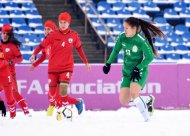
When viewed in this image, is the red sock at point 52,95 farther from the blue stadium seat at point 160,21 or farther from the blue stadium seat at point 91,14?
the blue stadium seat at point 160,21

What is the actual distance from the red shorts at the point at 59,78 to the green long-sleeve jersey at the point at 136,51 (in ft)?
4.92

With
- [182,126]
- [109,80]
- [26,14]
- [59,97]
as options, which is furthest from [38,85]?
[26,14]

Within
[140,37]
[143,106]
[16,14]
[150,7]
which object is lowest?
[143,106]

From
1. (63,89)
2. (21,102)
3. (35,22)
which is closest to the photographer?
(63,89)

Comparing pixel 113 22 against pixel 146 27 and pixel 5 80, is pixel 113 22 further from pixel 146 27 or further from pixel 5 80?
pixel 146 27

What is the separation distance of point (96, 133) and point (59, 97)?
3666 mm

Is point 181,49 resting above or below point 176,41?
below

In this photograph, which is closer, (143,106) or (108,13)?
(143,106)

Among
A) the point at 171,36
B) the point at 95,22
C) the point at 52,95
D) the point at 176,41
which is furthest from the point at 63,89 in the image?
the point at 171,36

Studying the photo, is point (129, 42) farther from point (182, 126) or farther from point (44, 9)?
point (44, 9)

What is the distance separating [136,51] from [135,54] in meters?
0.06

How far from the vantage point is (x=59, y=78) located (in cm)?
1189

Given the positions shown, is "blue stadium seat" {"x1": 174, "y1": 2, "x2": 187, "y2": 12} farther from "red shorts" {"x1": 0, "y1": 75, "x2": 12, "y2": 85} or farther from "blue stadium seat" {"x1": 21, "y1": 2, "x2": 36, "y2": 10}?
"red shorts" {"x1": 0, "y1": 75, "x2": 12, "y2": 85}

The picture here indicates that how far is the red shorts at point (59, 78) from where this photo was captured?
38.4 ft
